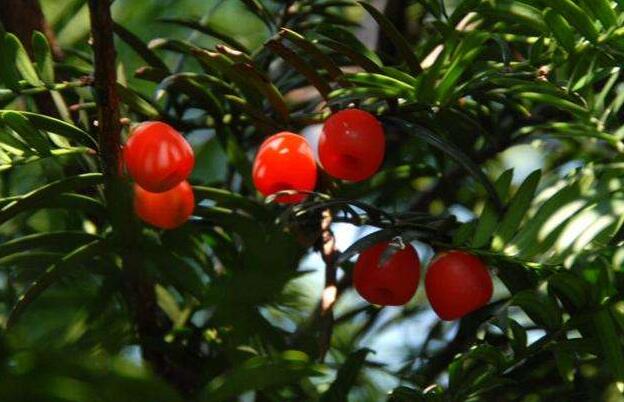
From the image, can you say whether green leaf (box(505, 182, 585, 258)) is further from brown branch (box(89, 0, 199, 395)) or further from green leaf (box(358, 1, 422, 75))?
brown branch (box(89, 0, 199, 395))

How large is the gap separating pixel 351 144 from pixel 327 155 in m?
0.04

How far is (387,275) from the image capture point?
72cm

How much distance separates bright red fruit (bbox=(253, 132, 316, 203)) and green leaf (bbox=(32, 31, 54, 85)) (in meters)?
0.16

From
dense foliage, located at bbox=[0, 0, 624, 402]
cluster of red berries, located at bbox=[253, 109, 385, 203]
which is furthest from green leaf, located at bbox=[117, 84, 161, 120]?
cluster of red berries, located at bbox=[253, 109, 385, 203]

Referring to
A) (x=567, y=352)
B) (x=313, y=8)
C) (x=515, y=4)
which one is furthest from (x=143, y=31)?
(x=567, y=352)

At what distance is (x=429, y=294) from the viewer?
2.39 ft

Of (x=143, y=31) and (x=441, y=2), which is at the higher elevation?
(x=441, y=2)

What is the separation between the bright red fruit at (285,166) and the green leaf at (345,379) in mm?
124

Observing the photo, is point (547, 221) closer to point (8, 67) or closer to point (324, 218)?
point (324, 218)

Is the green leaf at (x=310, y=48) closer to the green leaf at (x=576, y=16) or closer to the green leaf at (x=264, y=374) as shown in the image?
the green leaf at (x=576, y=16)

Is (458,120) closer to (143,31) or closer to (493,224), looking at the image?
(493,224)

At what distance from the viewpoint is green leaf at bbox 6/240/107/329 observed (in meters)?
0.69

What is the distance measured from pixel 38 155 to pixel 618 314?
1.34ft

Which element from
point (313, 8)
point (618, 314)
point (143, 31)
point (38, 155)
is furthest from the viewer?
point (143, 31)
